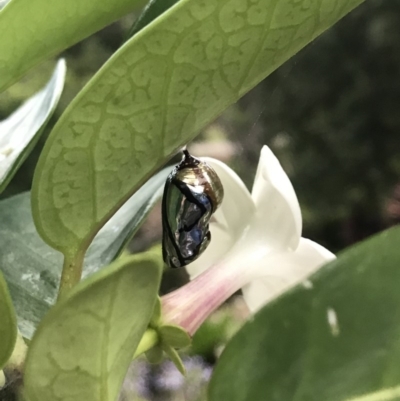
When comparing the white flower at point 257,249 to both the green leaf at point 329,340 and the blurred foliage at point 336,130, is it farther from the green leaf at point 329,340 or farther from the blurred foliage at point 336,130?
the blurred foliage at point 336,130

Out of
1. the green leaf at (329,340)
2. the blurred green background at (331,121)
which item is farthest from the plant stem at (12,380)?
the blurred green background at (331,121)

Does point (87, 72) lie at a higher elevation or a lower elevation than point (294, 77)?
higher

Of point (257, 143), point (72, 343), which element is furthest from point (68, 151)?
point (257, 143)

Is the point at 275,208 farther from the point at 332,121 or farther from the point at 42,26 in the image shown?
the point at 332,121

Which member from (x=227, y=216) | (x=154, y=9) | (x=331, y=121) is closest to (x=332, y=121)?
(x=331, y=121)

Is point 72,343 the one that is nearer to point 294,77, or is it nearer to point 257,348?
point 257,348

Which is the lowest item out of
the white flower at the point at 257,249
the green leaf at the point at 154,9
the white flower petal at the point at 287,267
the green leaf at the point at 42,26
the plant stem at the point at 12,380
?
the white flower petal at the point at 287,267
